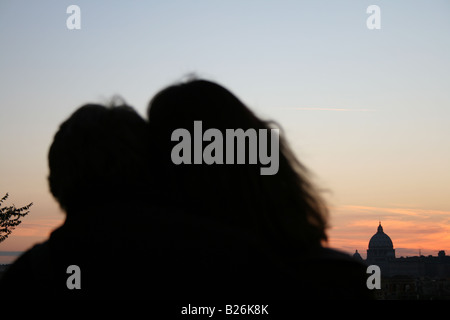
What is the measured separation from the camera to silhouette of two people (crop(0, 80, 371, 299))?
2.29 meters

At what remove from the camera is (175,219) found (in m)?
2.34

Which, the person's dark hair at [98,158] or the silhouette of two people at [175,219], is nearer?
the silhouette of two people at [175,219]

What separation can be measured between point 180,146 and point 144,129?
202mm

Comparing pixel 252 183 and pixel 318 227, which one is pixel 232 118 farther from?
pixel 318 227

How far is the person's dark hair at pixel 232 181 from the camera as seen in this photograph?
2.52 meters

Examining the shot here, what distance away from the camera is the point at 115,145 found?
2652 millimetres

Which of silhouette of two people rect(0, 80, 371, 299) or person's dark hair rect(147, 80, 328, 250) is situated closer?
silhouette of two people rect(0, 80, 371, 299)

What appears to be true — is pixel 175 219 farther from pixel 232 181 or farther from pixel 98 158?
pixel 98 158

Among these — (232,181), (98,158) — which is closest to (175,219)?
(232,181)

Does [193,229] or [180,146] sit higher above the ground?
[180,146]

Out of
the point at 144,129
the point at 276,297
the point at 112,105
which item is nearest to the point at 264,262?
the point at 276,297

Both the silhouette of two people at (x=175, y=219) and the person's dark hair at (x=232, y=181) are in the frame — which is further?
the person's dark hair at (x=232, y=181)

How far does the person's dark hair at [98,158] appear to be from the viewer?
260 centimetres

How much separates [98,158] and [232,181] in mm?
496
